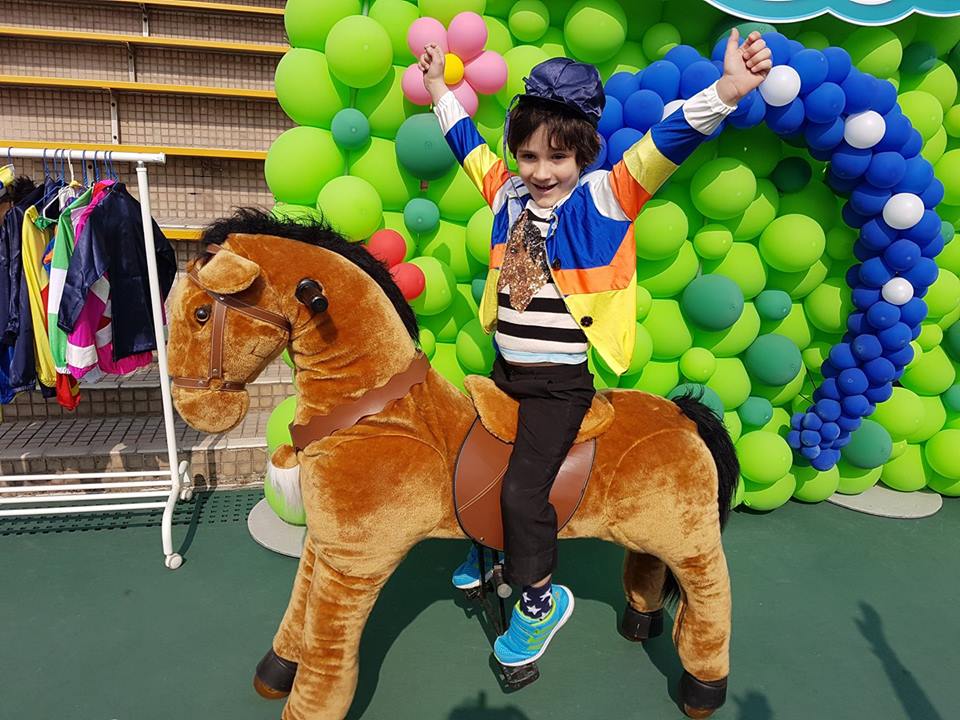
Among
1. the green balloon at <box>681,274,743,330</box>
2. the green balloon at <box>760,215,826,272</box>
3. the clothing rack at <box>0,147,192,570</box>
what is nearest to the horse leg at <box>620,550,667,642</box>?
the green balloon at <box>681,274,743,330</box>

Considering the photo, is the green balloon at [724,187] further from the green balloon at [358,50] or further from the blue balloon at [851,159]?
the green balloon at [358,50]

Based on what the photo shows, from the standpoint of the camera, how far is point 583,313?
5.36 ft

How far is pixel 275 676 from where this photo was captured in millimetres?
1937

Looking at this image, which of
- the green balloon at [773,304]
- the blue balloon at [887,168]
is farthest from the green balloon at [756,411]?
the blue balloon at [887,168]

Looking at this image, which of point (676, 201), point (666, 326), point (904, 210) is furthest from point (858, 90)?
point (666, 326)

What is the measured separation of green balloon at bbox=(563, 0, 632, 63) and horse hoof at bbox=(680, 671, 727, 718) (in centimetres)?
237

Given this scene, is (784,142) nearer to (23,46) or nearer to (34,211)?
(34,211)

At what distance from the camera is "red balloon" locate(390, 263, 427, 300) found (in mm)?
2459

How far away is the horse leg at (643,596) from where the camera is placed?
88.7 inches

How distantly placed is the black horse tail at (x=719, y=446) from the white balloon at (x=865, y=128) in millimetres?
1355

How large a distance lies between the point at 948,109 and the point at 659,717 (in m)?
3.00

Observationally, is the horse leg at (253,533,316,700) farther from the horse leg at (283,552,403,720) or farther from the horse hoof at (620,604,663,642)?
the horse hoof at (620,604,663,642)

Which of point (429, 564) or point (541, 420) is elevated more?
point (541, 420)

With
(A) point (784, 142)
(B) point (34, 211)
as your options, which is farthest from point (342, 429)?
(A) point (784, 142)
